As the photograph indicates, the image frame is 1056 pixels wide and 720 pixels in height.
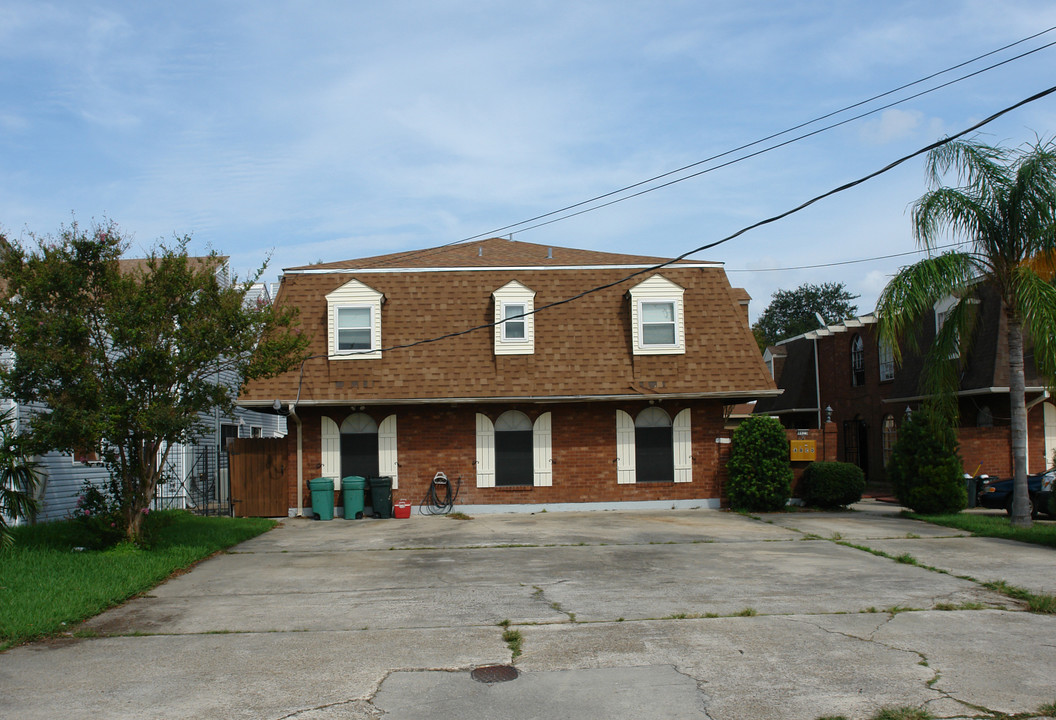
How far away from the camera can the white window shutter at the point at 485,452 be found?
20828 mm

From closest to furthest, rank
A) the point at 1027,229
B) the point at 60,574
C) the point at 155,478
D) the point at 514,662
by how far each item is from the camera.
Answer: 1. the point at 514,662
2. the point at 60,574
3. the point at 155,478
4. the point at 1027,229

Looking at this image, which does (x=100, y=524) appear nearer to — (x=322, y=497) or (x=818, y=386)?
(x=322, y=497)

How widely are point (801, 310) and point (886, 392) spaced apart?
144 ft

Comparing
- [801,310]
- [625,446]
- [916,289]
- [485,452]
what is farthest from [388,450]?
[801,310]

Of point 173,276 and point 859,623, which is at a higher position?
point 173,276

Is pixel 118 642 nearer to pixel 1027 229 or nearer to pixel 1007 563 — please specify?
pixel 1007 563

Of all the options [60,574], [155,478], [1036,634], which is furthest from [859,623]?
[155,478]

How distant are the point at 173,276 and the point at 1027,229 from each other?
50.4 feet

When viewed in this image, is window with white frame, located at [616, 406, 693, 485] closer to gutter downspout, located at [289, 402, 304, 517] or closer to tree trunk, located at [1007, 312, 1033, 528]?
tree trunk, located at [1007, 312, 1033, 528]

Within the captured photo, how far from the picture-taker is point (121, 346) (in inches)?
509

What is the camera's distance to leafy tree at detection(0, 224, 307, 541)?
12594 mm

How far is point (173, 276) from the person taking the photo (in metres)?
13.2

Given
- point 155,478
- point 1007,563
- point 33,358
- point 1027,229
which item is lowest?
point 1007,563

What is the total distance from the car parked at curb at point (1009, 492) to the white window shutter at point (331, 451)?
15536mm
